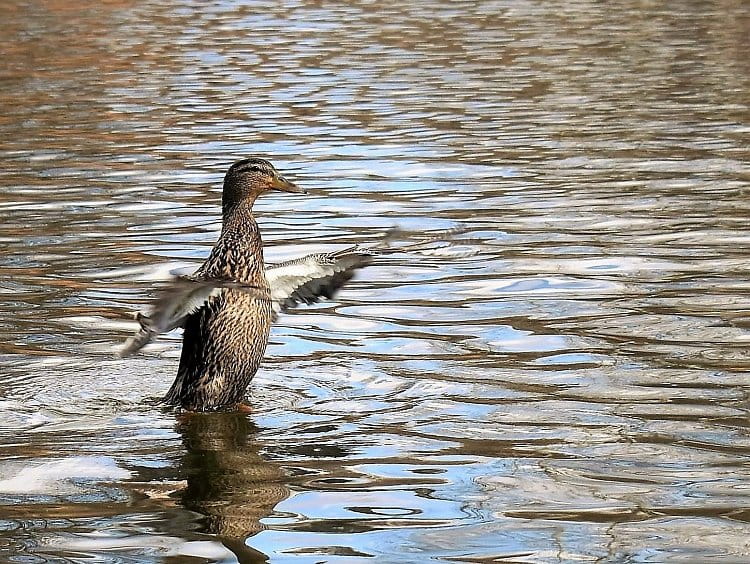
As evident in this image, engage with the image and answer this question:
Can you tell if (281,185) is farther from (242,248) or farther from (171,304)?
(171,304)

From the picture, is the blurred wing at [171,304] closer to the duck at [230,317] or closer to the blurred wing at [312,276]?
the duck at [230,317]

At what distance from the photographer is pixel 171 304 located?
7070mm

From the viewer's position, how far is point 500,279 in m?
10.1

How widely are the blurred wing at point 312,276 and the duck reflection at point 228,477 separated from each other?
2.60 ft

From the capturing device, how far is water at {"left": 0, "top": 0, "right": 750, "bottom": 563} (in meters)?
5.89

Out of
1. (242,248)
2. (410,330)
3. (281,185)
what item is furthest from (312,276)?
(410,330)

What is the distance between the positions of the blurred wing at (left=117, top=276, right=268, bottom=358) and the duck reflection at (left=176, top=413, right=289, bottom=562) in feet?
1.53

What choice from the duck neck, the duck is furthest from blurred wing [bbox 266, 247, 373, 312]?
the duck neck

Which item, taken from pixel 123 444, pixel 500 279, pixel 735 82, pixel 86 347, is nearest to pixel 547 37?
pixel 735 82

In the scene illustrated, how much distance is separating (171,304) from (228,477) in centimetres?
91

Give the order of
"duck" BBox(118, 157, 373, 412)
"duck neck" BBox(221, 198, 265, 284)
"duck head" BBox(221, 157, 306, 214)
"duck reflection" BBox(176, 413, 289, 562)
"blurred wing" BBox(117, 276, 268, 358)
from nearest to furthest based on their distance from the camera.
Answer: "duck reflection" BBox(176, 413, 289, 562) < "blurred wing" BBox(117, 276, 268, 358) < "duck" BBox(118, 157, 373, 412) < "duck neck" BBox(221, 198, 265, 284) < "duck head" BBox(221, 157, 306, 214)

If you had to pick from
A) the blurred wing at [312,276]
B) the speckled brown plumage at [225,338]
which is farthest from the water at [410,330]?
the blurred wing at [312,276]

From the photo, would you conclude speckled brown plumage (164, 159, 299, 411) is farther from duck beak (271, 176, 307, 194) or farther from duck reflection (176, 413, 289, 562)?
duck beak (271, 176, 307, 194)

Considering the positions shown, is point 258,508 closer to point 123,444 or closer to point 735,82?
point 123,444
